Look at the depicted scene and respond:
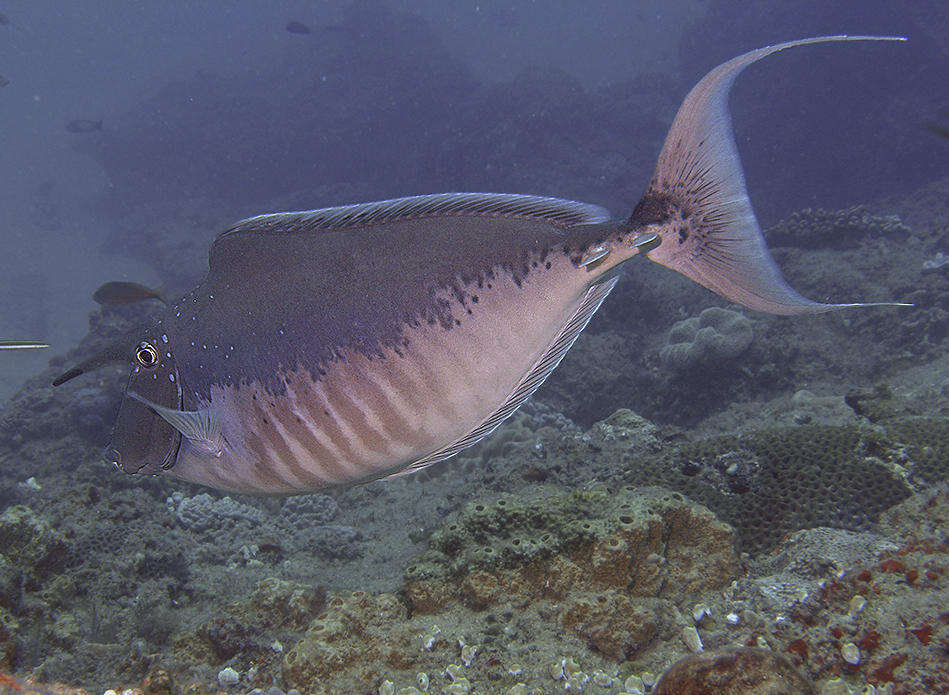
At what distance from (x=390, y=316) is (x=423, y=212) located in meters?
0.34

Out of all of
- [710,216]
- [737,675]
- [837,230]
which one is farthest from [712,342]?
[737,675]

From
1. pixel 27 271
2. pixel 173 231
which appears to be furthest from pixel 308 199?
pixel 27 271

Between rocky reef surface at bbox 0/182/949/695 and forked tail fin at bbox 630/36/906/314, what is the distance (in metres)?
1.03

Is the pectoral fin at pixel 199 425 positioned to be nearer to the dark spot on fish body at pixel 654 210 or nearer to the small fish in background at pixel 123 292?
the dark spot on fish body at pixel 654 210

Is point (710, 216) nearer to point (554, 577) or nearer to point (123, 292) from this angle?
point (554, 577)

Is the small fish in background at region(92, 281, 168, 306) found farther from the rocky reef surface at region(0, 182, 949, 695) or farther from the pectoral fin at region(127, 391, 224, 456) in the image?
the pectoral fin at region(127, 391, 224, 456)

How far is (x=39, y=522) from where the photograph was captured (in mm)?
2828

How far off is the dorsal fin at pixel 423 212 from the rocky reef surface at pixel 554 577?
4.41 feet

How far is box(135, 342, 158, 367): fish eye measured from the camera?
1571 mm

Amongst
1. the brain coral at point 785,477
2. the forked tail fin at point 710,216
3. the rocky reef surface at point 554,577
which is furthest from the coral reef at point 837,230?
the forked tail fin at point 710,216

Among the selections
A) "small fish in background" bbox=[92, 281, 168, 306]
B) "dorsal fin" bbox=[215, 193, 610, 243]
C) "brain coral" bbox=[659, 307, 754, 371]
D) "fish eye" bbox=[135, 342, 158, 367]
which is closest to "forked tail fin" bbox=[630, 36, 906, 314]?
"dorsal fin" bbox=[215, 193, 610, 243]

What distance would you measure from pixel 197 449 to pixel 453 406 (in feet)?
2.60

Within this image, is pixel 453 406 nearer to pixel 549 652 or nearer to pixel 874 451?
pixel 549 652

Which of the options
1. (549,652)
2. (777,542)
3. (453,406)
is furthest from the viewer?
(777,542)
